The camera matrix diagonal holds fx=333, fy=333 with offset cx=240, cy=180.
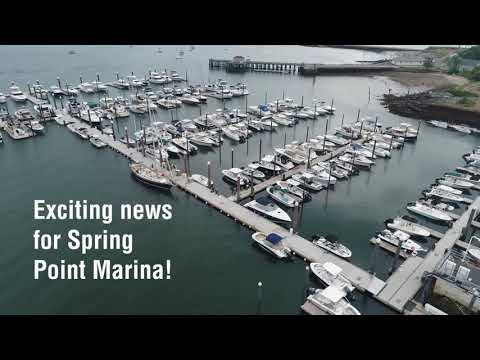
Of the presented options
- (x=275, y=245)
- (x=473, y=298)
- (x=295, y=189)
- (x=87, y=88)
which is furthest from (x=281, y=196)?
(x=87, y=88)

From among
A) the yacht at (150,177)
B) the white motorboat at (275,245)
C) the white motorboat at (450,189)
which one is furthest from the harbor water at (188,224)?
the white motorboat at (450,189)

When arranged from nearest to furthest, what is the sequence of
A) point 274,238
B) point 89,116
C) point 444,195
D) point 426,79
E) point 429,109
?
point 274,238, point 444,195, point 89,116, point 429,109, point 426,79

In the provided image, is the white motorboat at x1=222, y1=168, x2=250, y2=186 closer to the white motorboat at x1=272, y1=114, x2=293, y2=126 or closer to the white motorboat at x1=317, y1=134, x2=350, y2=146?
the white motorboat at x1=317, y1=134, x2=350, y2=146

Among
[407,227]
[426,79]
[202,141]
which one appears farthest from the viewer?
[426,79]

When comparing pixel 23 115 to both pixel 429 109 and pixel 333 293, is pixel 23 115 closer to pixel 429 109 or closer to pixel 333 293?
pixel 333 293

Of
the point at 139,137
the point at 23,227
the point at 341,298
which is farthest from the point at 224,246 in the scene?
the point at 139,137

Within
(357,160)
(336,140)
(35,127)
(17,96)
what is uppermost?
(17,96)

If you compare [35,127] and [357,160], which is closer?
[357,160]
